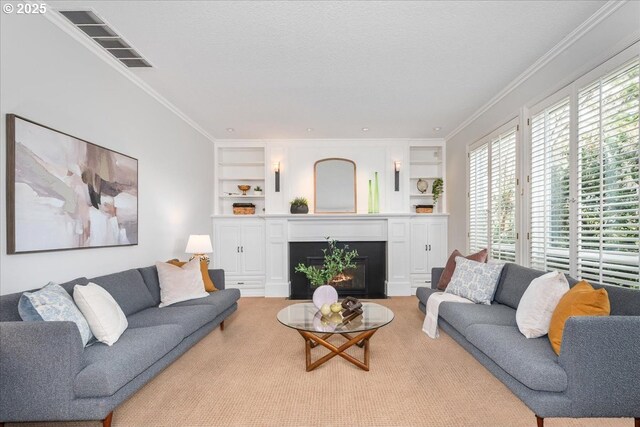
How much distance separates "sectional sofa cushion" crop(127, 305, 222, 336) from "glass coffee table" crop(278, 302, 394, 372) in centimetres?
71

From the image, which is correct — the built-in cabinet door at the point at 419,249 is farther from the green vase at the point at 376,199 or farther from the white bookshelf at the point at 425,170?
the green vase at the point at 376,199

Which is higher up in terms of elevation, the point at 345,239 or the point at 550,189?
the point at 550,189

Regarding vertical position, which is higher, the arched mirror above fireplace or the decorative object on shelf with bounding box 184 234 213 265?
the arched mirror above fireplace

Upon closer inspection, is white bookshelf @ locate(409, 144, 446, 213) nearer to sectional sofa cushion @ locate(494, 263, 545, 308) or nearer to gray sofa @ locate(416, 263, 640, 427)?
sectional sofa cushion @ locate(494, 263, 545, 308)

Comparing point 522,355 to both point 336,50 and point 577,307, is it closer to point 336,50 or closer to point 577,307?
point 577,307

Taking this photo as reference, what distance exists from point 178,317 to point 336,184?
147 inches

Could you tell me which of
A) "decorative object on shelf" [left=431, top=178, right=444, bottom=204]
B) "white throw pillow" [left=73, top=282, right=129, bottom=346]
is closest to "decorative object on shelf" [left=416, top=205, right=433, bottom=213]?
"decorative object on shelf" [left=431, top=178, right=444, bottom=204]

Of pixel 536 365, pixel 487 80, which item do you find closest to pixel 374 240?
pixel 487 80

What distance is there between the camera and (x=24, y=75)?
2.29m

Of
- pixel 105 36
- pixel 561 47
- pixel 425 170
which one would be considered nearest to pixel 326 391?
pixel 105 36

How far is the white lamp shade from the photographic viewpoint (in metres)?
4.39

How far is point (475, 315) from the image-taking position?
9.61ft

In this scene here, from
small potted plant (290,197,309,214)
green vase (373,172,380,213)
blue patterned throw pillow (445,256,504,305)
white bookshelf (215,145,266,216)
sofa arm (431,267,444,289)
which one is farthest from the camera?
white bookshelf (215,145,266,216)

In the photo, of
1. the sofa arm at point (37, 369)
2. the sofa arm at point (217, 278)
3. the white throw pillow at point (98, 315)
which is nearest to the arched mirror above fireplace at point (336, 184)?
the sofa arm at point (217, 278)
